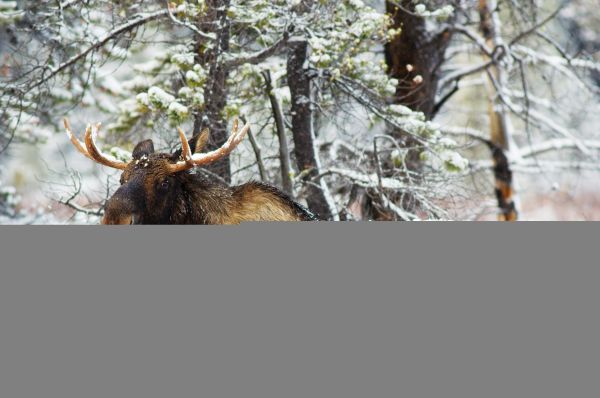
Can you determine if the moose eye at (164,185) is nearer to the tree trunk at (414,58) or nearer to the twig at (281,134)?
the twig at (281,134)

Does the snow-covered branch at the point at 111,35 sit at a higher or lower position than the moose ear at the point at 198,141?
higher

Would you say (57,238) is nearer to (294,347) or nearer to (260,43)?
(294,347)

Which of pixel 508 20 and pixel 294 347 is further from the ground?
pixel 508 20

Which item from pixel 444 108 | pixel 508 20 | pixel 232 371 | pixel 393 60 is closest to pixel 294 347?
pixel 232 371

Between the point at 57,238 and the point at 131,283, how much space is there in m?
0.20

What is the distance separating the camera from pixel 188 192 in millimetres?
2977

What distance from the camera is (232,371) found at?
1.29 m

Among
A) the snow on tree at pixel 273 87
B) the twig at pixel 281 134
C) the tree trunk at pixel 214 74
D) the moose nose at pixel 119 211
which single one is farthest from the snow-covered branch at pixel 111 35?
the moose nose at pixel 119 211

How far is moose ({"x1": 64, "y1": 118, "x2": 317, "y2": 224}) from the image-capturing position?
2.77 meters

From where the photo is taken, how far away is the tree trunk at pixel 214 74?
4.08 meters

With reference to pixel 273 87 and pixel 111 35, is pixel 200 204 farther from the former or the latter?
pixel 111 35

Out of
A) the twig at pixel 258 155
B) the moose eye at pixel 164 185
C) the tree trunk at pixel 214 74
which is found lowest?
the moose eye at pixel 164 185

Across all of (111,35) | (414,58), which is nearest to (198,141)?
(111,35)

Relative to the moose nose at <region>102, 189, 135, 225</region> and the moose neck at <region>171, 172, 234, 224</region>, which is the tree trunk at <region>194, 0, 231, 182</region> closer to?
the moose neck at <region>171, 172, 234, 224</region>
